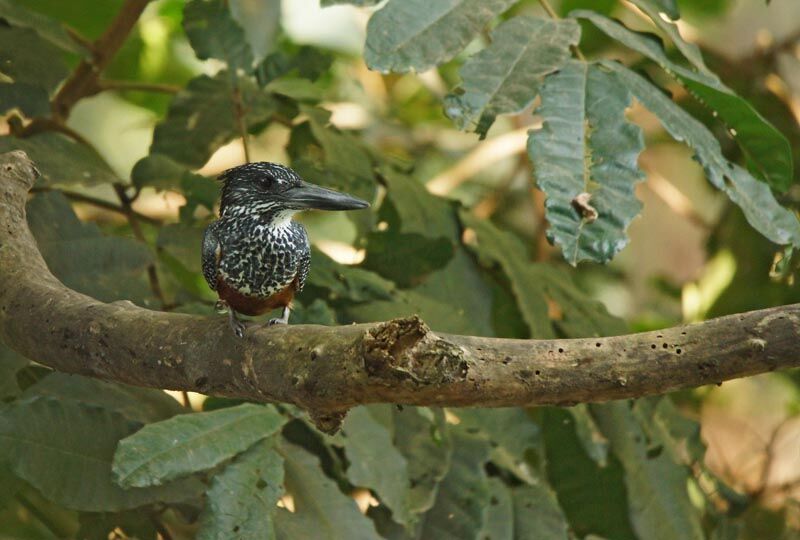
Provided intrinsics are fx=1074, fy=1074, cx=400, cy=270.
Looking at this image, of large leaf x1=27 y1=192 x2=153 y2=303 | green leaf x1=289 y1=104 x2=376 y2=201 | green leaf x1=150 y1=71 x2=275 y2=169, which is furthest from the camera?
green leaf x1=150 y1=71 x2=275 y2=169

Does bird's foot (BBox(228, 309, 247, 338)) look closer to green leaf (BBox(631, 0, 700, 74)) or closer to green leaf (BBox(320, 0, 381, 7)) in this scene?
green leaf (BBox(320, 0, 381, 7))

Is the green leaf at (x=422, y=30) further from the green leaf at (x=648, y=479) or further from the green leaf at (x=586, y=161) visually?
the green leaf at (x=648, y=479)

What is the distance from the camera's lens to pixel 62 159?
2.69 metres

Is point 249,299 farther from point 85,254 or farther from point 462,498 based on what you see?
point 462,498

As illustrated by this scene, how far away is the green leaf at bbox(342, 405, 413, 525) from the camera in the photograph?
7.58 ft

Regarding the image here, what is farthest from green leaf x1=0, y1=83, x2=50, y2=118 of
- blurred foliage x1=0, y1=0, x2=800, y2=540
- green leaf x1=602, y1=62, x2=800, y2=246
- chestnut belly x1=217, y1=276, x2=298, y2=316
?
A: green leaf x1=602, y1=62, x2=800, y2=246

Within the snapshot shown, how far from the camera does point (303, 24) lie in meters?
4.93

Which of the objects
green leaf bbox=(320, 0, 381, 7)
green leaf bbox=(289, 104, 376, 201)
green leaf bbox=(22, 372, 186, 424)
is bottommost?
green leaf bbox=(22, 372, 186, 424)

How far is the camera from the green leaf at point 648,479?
103 inches

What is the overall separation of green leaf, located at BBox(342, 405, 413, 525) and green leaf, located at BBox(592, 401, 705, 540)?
591 millimetres

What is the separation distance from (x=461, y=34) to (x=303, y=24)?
3.02 metres

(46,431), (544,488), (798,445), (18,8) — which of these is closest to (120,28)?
(18,8)

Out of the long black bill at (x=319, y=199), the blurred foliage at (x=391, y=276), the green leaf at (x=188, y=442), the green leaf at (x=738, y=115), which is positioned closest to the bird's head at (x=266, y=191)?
the long black bill at (x=319, y=199)

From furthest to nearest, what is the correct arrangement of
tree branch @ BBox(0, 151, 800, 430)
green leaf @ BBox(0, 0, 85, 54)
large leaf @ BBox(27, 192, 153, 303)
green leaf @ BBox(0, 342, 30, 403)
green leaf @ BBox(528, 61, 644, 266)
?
1. green leaf @ BBox(0, 0, 85, 54)
2. large leaf @ BBox(27, 192, 153, 303)
3. green leaf @ BBox(0, 342, 30, 403)
4. green leaf @ BBox(528, 61, 644, 266)
5. tree branch @ BBox(0, 151, 800, 430)
